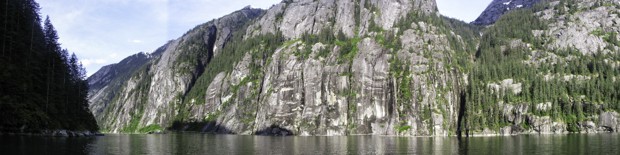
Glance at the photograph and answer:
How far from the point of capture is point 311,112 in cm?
18350

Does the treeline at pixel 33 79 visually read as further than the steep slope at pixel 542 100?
No

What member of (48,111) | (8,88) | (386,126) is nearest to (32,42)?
(48,111)

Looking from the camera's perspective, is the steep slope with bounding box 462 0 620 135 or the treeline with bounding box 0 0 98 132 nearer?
the treeline with bounding box 0 0 98 132

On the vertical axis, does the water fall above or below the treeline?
below

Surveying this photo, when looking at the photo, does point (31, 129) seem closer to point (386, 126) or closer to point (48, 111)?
point (48, 111)

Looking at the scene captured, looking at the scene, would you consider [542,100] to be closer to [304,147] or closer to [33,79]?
[304,147]

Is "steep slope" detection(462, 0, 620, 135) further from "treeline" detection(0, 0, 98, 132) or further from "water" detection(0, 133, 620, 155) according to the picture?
"treeline" detection(0, 0, 98, 132)

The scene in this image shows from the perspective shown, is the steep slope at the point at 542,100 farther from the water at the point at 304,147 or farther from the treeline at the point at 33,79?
the treeline at the point at 33,79

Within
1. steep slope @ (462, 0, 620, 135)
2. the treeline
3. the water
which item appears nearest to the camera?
the water

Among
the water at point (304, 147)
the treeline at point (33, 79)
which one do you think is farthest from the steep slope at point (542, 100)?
the treeline at point (33, 79)

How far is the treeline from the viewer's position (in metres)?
88.4

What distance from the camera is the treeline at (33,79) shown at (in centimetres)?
8844

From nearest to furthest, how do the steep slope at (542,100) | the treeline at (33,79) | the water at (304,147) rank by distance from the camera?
the water at (304,147) < the treeline at (33,79) < the steep slope at (542,100)

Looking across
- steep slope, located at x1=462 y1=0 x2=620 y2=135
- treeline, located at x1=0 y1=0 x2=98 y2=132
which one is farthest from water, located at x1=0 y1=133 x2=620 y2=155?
steep slope, located at x1=462 y1=0 x2=620 y2=135
